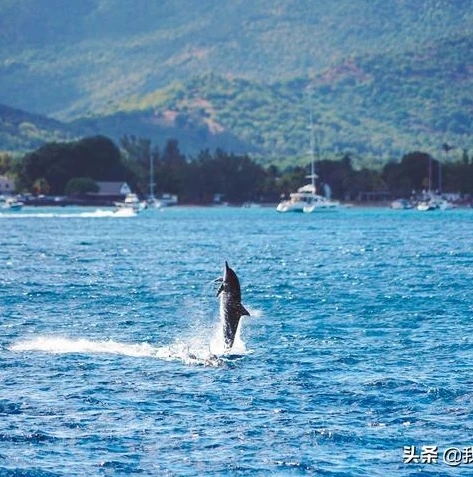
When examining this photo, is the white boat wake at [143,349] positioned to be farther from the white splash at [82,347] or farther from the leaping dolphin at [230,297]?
the leaping dolphin at [230,297]

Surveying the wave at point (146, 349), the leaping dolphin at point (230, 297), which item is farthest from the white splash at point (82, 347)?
the leaping dolphin at point (230, 297)

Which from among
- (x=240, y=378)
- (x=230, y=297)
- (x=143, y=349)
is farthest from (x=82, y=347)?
(x=240, y=378)

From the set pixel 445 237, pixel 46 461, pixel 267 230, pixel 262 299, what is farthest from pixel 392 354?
pixel 267 230

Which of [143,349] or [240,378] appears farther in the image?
[143,349]

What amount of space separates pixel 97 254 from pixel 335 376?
8136 centimetres

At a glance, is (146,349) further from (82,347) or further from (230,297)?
(230,297)

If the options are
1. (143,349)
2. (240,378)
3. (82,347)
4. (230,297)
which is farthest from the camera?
(82,347)

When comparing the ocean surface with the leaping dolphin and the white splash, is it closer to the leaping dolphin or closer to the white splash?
the white splash

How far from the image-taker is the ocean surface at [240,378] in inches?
1458

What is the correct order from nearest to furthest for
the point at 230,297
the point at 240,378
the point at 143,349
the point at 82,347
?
the point at 240,378 → the point at 230,297 → the point at 143,349 → the point at 82,347

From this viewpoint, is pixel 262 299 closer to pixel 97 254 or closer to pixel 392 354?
pixel 392 354

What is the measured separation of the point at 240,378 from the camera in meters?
46.4

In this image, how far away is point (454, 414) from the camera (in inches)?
1626

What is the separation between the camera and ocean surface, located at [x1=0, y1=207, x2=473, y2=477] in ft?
121
